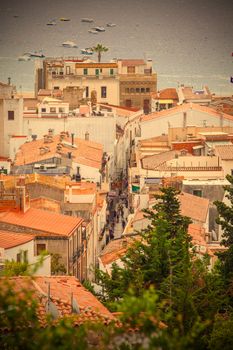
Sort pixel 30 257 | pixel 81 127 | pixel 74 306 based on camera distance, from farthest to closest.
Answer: pixel 81 127
pixel 30 257
pixel 74 306

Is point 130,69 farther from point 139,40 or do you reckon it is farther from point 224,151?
point 139,40

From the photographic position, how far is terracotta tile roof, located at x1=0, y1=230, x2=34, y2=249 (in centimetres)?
2172

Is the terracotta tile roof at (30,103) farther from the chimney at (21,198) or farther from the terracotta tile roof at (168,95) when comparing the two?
the chimney at (21,198)

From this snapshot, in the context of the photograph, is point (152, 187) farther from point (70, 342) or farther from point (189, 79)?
point (189, 79)

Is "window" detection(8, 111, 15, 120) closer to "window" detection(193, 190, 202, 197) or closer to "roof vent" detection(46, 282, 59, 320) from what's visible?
"window" detection(193, 190, 202, 197)

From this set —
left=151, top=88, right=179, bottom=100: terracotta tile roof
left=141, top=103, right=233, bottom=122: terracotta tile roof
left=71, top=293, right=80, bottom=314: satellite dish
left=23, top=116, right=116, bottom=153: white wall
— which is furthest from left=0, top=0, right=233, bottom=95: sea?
left=71, top=293, right=80, bottom=314: satellite dish

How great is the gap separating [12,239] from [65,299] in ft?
22.7

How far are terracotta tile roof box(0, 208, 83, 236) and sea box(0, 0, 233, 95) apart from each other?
5717 cm

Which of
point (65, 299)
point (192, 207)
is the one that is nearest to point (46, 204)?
point (192, 207)

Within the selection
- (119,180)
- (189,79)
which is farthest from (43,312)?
(189,79)

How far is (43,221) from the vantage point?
25.3 meters

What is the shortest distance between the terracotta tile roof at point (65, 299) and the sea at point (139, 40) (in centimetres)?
6640

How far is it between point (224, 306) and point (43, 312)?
4.41 metres

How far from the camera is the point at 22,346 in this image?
32.5 ft
